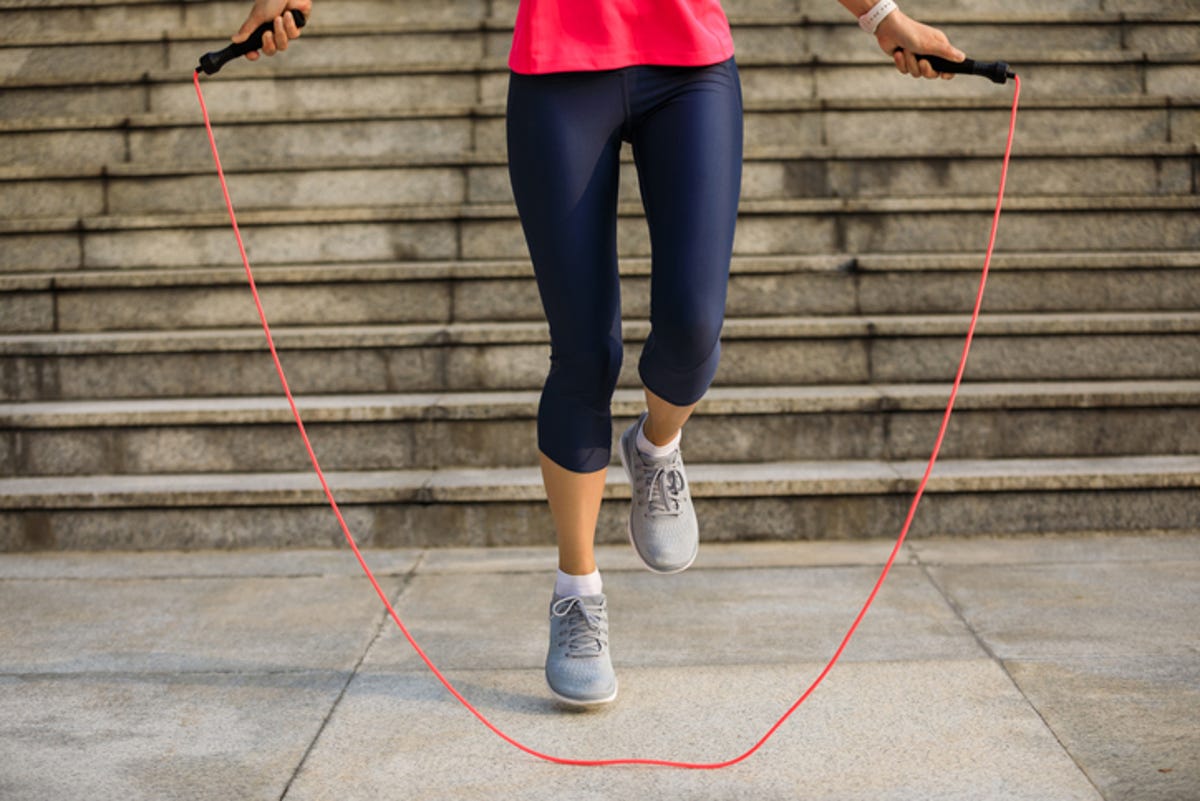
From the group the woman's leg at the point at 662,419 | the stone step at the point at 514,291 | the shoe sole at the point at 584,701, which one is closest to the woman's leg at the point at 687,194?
the woman's leg at the point at 662,419

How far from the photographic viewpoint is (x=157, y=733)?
2.57 m

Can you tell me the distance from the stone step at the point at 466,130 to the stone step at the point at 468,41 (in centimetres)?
46

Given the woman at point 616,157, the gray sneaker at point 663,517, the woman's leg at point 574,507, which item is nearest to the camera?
the woman at point 616,157

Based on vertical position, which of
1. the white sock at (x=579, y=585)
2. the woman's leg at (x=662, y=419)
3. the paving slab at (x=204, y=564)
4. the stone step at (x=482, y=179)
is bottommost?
the paving slab at (x=204, y=564)

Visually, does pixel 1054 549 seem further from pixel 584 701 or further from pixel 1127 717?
pixel 584 701

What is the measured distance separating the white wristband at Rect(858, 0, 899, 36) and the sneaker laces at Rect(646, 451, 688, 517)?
988mm

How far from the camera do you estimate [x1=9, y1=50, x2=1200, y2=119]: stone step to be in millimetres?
5773

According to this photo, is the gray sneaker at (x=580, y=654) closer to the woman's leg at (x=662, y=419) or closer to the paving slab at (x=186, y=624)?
the woman's leg at (x=662, y=419)

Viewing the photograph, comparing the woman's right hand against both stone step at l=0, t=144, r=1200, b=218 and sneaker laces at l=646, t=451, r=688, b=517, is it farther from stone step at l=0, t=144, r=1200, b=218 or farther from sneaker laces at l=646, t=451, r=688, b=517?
stone step at l=0, t=144, r=1200, b=218

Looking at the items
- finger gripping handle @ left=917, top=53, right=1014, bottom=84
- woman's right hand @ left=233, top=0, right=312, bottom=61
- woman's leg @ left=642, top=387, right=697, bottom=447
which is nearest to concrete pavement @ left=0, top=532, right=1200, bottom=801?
woman's leg @ left=642, top=387, right=697, bottom=447

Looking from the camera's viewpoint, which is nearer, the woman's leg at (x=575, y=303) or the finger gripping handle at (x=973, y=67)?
the finger gripping handle at (x=973, y=67)

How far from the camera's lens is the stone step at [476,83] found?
5.77m

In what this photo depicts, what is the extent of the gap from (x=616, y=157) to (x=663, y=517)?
31.7 inches

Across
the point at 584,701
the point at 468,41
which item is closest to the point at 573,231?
the point at 584,701
